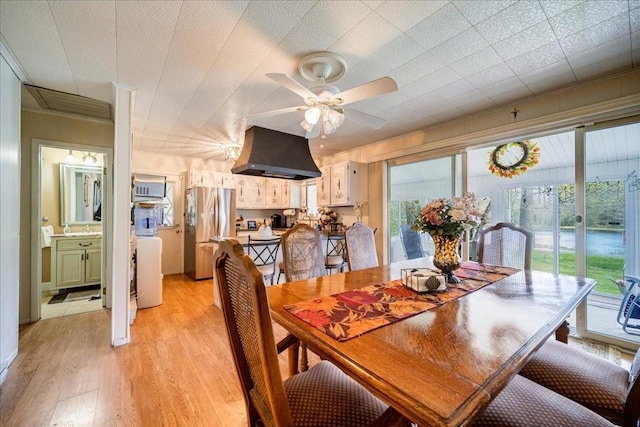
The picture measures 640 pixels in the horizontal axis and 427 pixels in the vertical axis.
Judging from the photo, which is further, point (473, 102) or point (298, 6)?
point (473, 102)

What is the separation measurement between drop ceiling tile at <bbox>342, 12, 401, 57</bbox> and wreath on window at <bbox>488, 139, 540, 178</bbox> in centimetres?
227

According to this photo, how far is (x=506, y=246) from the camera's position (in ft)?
7.38

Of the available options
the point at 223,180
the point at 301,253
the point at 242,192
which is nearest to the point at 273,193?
the point at 242,192

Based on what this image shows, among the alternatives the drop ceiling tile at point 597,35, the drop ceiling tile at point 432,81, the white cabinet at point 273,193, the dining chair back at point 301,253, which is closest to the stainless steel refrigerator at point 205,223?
the white cabinet at point 273,193

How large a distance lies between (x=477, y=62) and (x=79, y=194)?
18.7 ft

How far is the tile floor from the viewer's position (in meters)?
3.01

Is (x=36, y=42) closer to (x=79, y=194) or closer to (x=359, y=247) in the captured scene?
(x=359, y=247)

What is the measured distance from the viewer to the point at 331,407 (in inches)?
37.3

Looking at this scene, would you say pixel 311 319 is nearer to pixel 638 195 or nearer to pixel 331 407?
pixel 331 407

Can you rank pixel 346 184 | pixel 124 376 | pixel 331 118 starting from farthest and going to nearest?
pixel 346 184, pixel 331 118, pixel 124 376

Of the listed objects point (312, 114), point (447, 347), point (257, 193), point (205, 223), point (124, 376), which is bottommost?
point (124, 376)

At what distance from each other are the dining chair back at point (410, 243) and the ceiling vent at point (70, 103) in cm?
423

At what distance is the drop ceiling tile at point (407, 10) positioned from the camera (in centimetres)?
145

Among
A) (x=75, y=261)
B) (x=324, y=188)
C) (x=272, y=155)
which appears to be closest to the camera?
(x=272, y=155)
